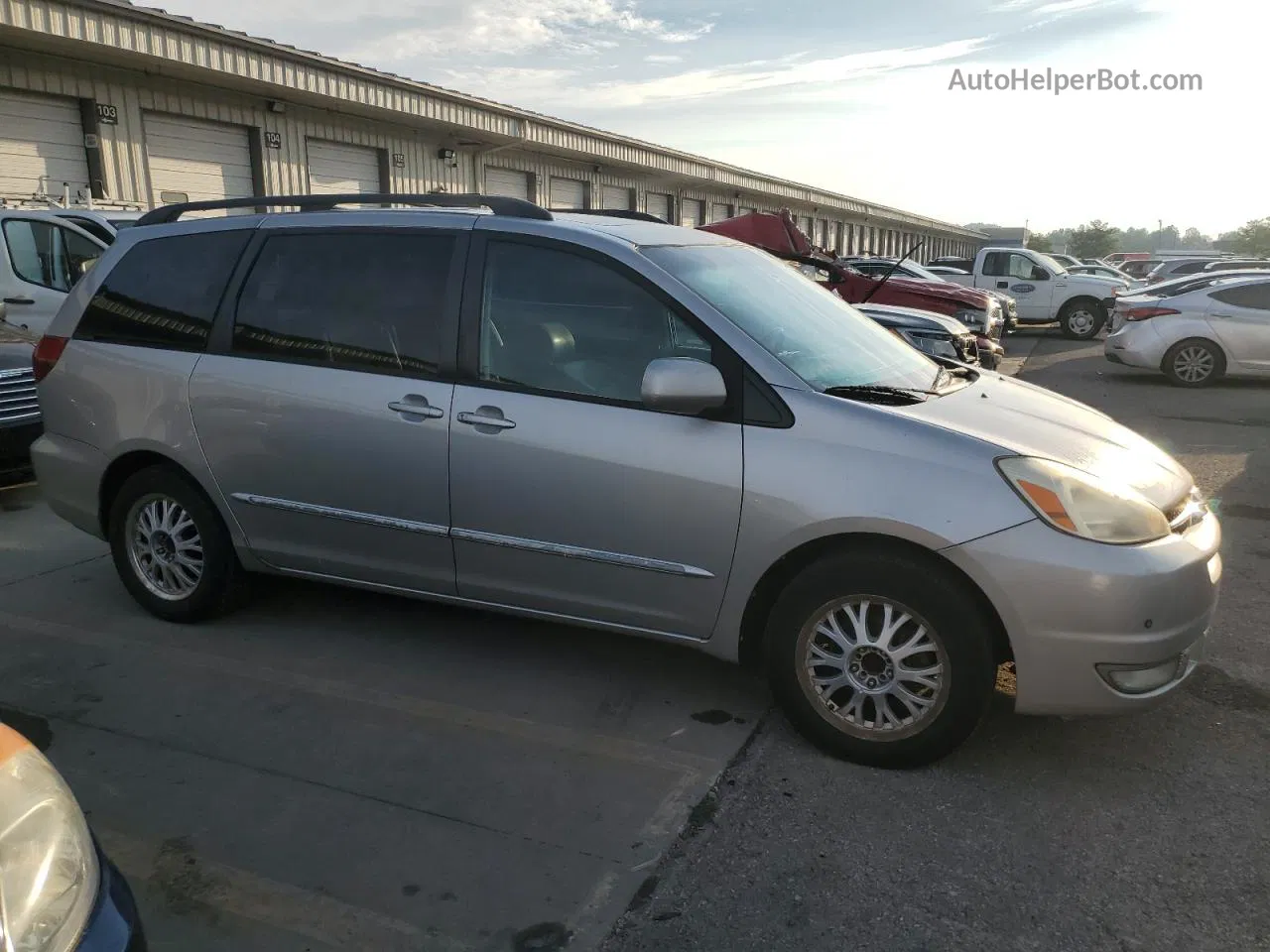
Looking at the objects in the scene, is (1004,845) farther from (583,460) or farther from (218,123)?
(218,123)

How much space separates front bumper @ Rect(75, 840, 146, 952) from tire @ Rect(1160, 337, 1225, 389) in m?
13.9

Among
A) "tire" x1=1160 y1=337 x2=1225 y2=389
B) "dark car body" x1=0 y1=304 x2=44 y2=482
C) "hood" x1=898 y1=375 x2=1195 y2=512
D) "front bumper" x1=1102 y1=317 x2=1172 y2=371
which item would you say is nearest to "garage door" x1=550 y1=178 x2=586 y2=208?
"front bumper" x1=1102 y1=317 x2=1172 y2=371

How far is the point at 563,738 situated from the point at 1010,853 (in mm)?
1491

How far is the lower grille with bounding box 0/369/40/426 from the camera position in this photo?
6531mm

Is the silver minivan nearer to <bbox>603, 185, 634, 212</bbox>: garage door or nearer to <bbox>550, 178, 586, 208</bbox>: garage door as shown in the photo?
<bbox>550, 178, 586, 208</bbox>: garage door

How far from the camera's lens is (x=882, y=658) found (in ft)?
10.6

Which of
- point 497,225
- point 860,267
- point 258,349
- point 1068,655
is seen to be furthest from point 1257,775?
point 860,267

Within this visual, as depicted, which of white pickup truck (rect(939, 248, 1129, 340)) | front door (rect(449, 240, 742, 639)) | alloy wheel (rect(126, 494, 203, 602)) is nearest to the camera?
front door (rect(449, 240, 742, 639))

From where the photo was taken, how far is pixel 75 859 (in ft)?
5.65

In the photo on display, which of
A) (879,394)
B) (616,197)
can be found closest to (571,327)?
(879,394)

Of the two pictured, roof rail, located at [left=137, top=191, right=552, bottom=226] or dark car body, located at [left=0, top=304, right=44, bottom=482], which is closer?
roof rail, located at [left=137, top=191, right=552, bottom=226]

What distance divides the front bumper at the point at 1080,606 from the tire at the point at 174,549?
3119 mm

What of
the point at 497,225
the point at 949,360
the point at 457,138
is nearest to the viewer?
the point at 497,225

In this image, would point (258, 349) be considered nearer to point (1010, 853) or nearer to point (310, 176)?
point (1010, 853)
